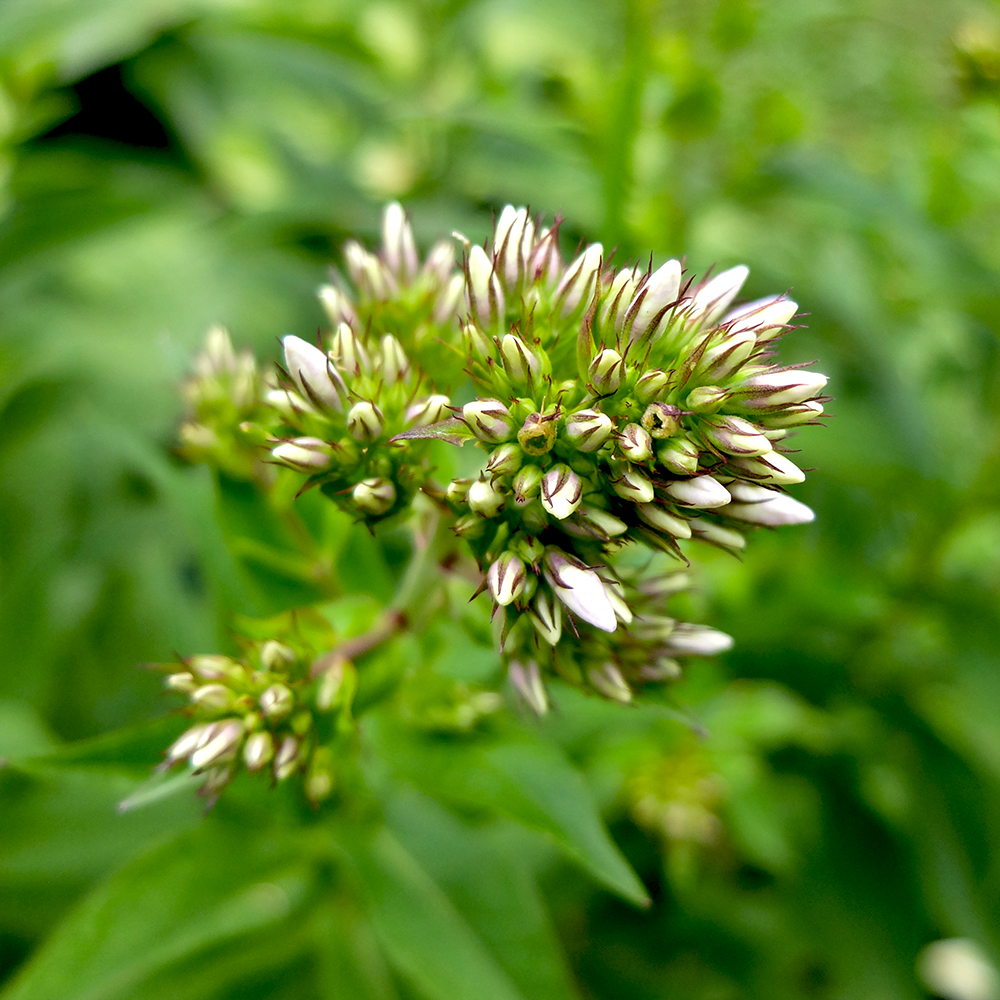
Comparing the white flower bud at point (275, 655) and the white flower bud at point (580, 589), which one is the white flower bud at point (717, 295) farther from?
the white flower bud at point (275, 655)

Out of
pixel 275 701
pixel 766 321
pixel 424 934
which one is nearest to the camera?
pixel 766 321

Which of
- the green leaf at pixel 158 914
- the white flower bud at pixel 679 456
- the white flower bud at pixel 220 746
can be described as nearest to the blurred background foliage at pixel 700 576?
the green leaf at pixel 158 914

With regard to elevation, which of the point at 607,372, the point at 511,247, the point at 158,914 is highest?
the point at 511,247

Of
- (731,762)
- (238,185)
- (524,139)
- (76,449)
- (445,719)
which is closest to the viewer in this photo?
(445,719)

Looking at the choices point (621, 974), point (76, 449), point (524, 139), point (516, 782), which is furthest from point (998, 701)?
point (76, 449)

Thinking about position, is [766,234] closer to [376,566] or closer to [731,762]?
[731,762]

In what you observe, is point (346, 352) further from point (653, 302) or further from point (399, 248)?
point (653, 302)

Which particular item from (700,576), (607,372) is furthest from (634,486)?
(700,576)
